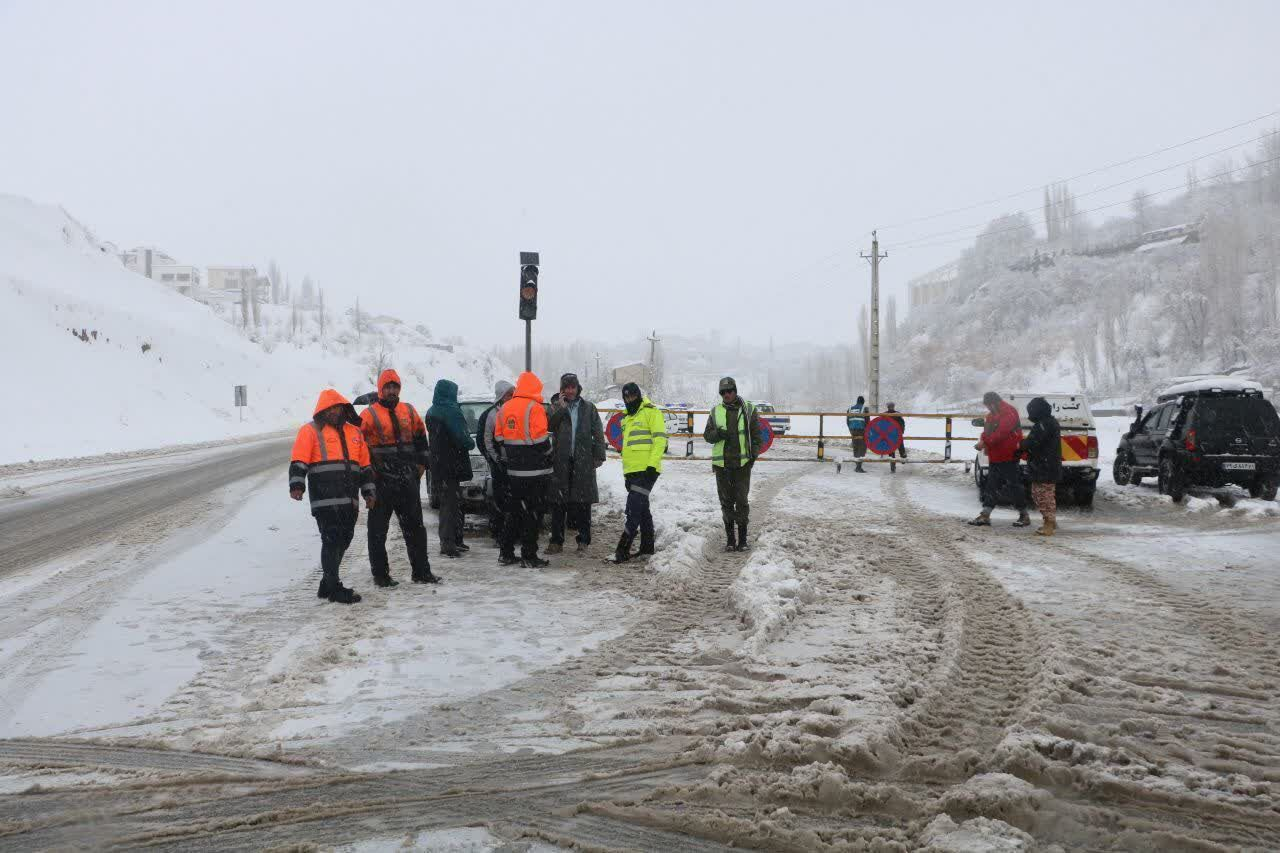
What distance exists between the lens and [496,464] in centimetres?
865

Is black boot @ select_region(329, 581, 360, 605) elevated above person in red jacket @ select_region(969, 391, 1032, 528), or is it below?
below

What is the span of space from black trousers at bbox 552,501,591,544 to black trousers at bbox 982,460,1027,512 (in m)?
5.42

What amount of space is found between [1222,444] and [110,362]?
4624cm

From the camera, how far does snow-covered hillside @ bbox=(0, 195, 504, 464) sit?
32.6 meters

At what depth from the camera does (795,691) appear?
4.55 metres

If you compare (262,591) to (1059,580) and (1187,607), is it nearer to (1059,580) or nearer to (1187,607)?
(1059,580)

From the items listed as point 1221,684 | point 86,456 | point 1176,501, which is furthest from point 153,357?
point 1221,684

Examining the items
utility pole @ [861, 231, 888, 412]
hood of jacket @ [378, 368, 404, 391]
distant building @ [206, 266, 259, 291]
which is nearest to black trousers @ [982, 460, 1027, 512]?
hood of jacket @ [378, 368, 404, 391]

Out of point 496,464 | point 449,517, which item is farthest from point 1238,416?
point 449,517

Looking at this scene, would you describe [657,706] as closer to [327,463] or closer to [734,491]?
[327,463]

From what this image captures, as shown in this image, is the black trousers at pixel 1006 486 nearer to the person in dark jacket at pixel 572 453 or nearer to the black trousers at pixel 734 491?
the black trousers at pixel 734 491

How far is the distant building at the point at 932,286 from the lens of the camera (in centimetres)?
15262

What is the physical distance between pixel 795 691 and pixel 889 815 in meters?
Result: 1.35

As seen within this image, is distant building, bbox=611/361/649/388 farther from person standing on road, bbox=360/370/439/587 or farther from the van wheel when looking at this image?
person standing on road, bbox=360/370/439/587
